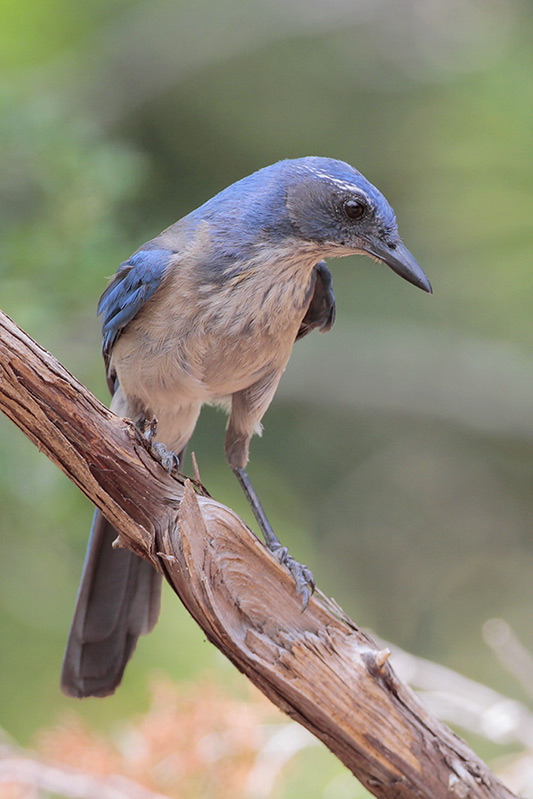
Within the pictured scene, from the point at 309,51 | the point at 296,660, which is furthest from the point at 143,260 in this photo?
the point at 309,51

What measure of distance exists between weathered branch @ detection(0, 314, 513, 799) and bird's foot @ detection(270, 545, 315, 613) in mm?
110

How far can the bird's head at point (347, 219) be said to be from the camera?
277 cm

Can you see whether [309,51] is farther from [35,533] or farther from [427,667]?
[427,667]

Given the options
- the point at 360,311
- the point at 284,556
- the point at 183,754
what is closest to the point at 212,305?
the point at 284,556

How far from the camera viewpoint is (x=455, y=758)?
7.44 ft

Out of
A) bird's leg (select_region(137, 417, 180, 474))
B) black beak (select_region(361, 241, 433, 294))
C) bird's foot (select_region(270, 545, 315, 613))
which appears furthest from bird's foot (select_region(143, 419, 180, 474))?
black beak (select_region(361, 241, 433, 294))

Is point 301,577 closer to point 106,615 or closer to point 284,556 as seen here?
point 284,556

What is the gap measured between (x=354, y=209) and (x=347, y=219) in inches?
1.4

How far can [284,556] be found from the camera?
109 inches

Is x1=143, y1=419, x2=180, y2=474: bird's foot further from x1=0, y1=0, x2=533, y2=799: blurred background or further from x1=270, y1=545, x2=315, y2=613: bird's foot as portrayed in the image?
x1=0, y1=0, x2=533, y2=799: blurred background

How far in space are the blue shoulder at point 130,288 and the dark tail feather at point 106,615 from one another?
0.59 metres

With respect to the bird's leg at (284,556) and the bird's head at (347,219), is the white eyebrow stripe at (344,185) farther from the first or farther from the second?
the bird's leg at (284,556)

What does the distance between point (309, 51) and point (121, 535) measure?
3.31 metres

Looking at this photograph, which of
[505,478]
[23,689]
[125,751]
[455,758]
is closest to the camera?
[455,758]
